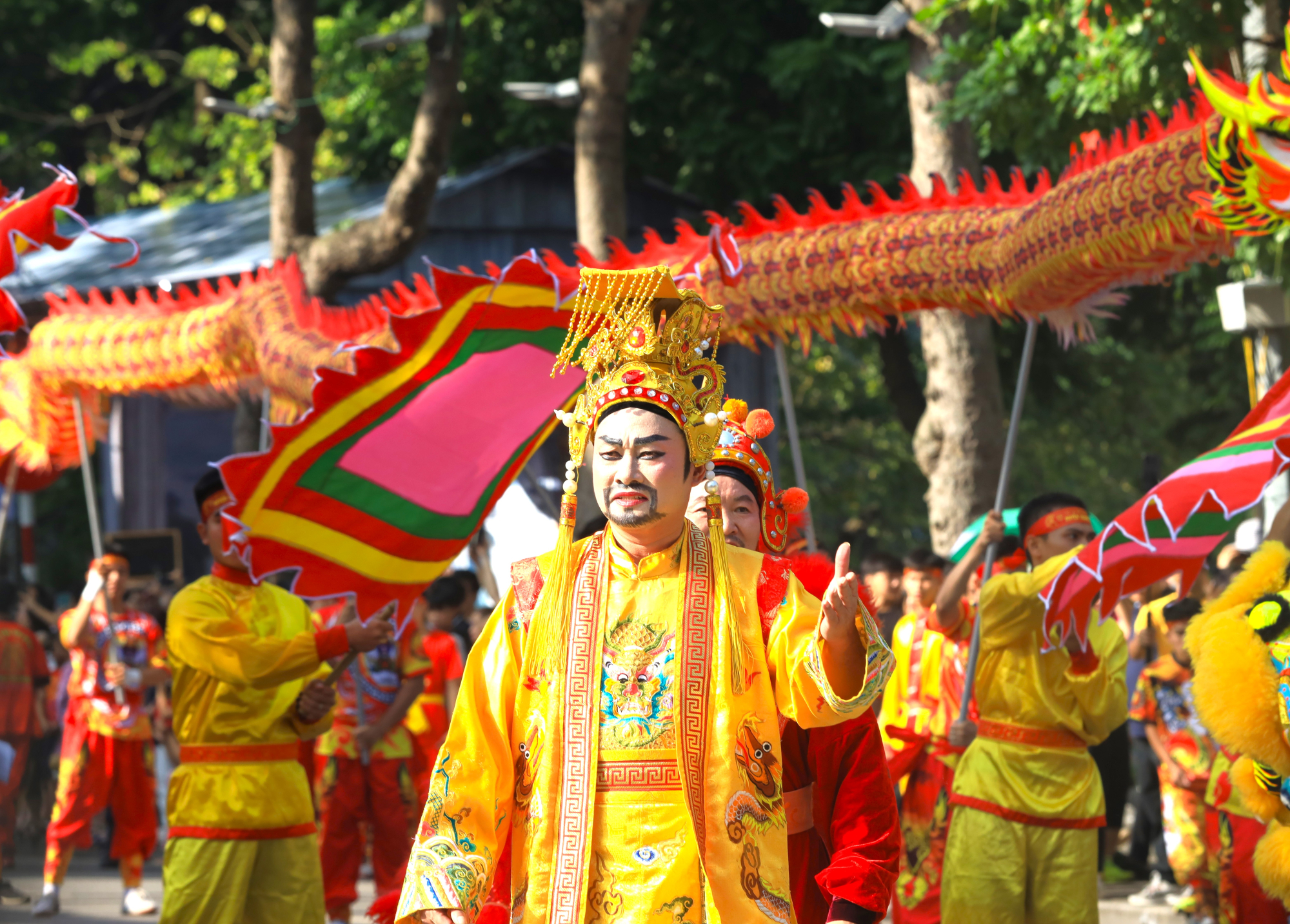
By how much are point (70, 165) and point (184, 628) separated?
16869 millimetres

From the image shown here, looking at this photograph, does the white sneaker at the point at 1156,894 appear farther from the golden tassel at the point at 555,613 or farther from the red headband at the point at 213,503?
the golden tassel at the point at 555,613

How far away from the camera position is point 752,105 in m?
14.5

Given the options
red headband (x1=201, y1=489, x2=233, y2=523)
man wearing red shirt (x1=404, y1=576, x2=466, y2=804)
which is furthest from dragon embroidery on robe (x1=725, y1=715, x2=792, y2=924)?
man wearing red shirt (x1=404, y1=576, x2=466, y2=804)

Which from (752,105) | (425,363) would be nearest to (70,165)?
(752,105)

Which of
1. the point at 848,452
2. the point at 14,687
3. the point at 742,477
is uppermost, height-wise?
the point at 848,452

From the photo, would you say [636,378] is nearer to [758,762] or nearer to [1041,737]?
[758,762]

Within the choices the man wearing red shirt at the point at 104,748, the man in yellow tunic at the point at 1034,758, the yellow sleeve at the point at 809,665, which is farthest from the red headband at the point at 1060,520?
the man wearing red shirt at the point at 104,748

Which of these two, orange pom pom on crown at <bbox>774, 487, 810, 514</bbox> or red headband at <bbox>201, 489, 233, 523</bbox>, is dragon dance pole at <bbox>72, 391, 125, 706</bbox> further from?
orange pom pom on crown at <bbox>774, 487, 810, 514</bbox>

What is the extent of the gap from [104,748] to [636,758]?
670 cm

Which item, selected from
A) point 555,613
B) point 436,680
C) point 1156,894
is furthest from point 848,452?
point 555,613

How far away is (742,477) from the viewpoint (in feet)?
13.3

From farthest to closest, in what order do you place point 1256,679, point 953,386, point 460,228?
point 460,228
point 953,386
point 1256,679

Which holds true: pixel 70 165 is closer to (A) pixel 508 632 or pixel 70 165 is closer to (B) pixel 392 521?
(B) pixel 392 521

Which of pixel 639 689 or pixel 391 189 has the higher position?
pixel 391 189
